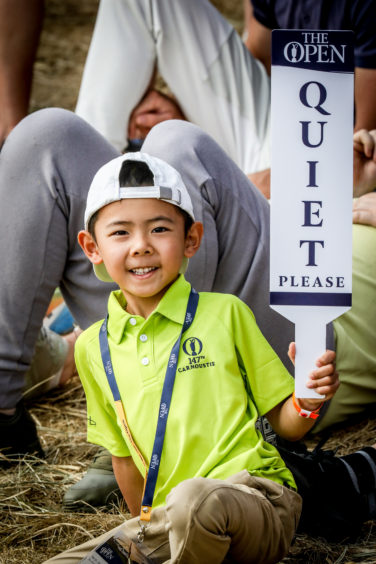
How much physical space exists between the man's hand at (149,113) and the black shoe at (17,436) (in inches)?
57.7

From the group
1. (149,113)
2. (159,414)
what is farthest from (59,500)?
(149,113)

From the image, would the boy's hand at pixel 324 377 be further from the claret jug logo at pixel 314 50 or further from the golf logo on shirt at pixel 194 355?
the claret jug logo at pixel 314 50

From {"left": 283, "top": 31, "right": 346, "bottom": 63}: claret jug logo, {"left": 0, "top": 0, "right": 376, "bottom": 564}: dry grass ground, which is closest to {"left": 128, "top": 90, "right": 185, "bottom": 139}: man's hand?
{"left": 0, "top": 0, "right": 376, "bottom": 564}: dry grass ground

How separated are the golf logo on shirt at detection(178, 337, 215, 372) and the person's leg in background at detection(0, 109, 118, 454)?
0.46 m

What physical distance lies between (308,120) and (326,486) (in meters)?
0.71

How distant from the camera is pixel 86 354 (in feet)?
4.81

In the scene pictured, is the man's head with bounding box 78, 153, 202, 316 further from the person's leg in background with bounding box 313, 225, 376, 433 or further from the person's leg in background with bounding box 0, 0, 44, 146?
the person's leg in background with bounding box 0, 0, 44, 146

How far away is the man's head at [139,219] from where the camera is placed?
1.38 meters

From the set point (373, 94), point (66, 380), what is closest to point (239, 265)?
point (66, 380)

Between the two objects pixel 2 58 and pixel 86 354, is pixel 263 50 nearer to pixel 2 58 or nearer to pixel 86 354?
pixel 2 58

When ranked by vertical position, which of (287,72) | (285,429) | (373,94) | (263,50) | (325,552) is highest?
(263,50)

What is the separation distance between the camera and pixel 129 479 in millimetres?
1468

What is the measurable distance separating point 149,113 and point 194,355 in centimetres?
186

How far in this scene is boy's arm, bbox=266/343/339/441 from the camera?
1.23 metres
